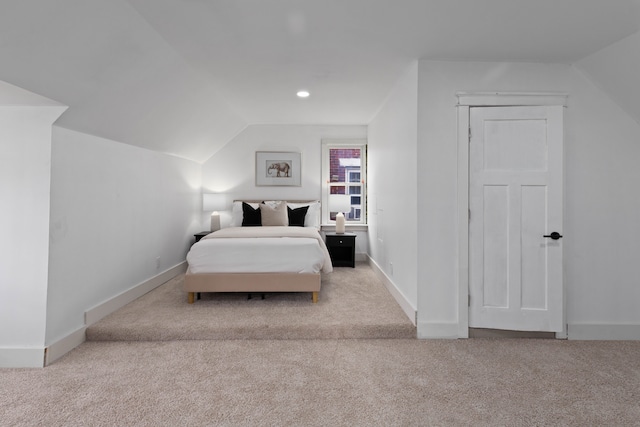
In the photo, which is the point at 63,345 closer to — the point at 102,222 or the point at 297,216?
the point at 102,222

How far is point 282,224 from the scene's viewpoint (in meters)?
4.74

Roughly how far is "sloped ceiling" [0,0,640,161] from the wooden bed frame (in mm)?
1601

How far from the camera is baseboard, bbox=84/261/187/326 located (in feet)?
8.99

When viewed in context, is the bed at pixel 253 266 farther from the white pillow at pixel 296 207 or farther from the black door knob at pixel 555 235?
the black door knob at pixel 555 235

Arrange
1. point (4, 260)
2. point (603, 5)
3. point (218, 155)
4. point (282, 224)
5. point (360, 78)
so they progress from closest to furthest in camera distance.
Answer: point (603, 5) < point (4, 260) < point (360, 78) < point (282, 224) < point (218, 155)

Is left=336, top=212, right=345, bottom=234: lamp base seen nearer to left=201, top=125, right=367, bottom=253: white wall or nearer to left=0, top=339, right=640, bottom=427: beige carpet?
left=201, top=125, right=367, bottom=253: white wall

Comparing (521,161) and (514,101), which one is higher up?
(514,101)

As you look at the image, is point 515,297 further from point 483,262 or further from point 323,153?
point 323,153

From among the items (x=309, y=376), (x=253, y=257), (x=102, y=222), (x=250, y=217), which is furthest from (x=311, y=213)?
(x=309, y=376)

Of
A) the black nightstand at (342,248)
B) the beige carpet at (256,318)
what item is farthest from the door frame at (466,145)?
the black nightstand at (342,248)

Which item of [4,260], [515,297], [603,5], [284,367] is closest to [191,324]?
[284,367]

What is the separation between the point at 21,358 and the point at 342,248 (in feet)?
12.2

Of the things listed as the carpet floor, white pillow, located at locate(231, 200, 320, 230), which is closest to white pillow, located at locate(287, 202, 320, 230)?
white pillow, located at locate(231, 200, 320, 230)

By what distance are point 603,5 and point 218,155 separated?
15.7 feet
